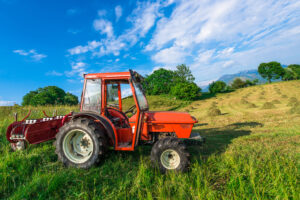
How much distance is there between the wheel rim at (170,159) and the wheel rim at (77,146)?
168 cm

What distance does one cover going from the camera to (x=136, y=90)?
Answer: 3.82 m

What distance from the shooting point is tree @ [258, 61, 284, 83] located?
182 feet

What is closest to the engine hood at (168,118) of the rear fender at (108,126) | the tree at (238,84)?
the rear fender at (108,126)

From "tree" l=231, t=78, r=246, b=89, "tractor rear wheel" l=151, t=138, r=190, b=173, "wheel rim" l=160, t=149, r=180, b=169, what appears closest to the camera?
"tractor rear wheel" l=151, t=138, r=190, b=173

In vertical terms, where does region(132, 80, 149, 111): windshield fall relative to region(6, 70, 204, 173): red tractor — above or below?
above

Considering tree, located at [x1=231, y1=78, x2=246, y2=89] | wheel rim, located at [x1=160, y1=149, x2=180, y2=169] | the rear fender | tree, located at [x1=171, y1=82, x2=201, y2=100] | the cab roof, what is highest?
tree, located at [x1=231, y1=78, x2=246, y2=89]

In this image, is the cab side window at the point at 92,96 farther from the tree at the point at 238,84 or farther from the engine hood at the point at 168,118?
the tree at the point at 238,84

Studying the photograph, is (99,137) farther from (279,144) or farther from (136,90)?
(279,144)

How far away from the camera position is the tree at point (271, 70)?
5552 centimetres

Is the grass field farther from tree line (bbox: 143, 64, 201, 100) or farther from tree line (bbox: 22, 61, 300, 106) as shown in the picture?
tree line (bbox: 143, 64, 201, 100)

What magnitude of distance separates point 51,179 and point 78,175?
1.64ft

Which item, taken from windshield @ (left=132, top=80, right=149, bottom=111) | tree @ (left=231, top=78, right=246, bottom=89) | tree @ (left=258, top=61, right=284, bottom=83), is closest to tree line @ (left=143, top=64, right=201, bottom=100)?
tree @ (left=231, top=78, right=246, bottom=89)

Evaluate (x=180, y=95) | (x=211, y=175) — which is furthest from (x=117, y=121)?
(x=180, y=95)

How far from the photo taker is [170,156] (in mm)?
3402
